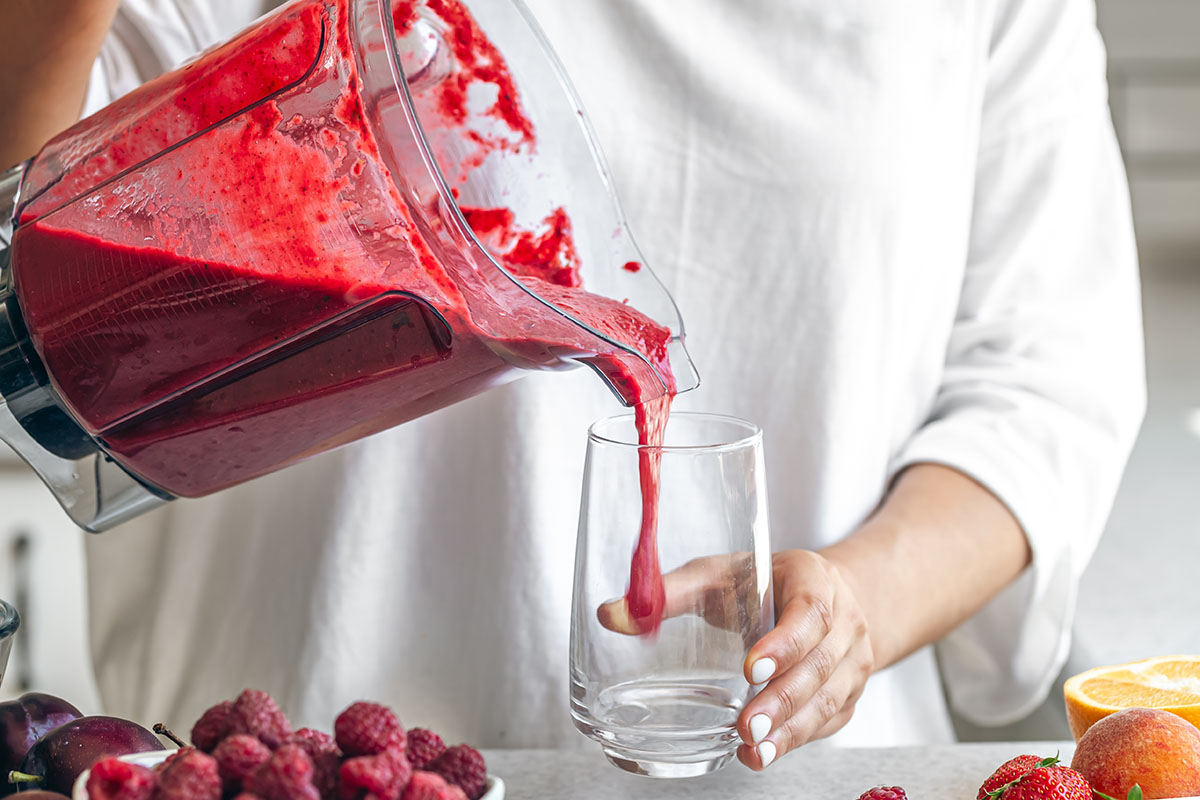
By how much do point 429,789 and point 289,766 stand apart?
0.17ft

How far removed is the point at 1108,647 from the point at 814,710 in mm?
610

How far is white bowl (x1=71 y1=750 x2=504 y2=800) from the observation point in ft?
1.40

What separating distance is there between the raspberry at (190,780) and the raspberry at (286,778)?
0.02 m

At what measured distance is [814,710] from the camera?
603mm

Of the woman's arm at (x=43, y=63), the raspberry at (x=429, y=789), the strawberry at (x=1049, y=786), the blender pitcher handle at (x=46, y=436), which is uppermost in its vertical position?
the woman's arm at (x=43, y=63)

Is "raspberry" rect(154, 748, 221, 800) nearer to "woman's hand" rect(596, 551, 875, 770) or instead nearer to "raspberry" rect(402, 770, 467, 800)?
"raspberry" rect(402, 770, 467, 800)

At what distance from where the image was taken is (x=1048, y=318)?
89 centimetres

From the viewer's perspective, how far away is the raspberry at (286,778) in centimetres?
42

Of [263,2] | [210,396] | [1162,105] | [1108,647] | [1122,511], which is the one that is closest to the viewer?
[210,396]

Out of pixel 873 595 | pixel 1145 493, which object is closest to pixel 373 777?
pixel 873 595

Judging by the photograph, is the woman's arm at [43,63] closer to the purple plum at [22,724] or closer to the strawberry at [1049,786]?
the purple plum at [22,724]

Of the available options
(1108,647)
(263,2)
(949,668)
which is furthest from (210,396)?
(1108,647)

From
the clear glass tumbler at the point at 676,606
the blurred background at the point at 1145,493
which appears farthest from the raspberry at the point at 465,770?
the blurred background at the point at 1145,493

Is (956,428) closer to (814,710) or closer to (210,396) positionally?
(814,710)
